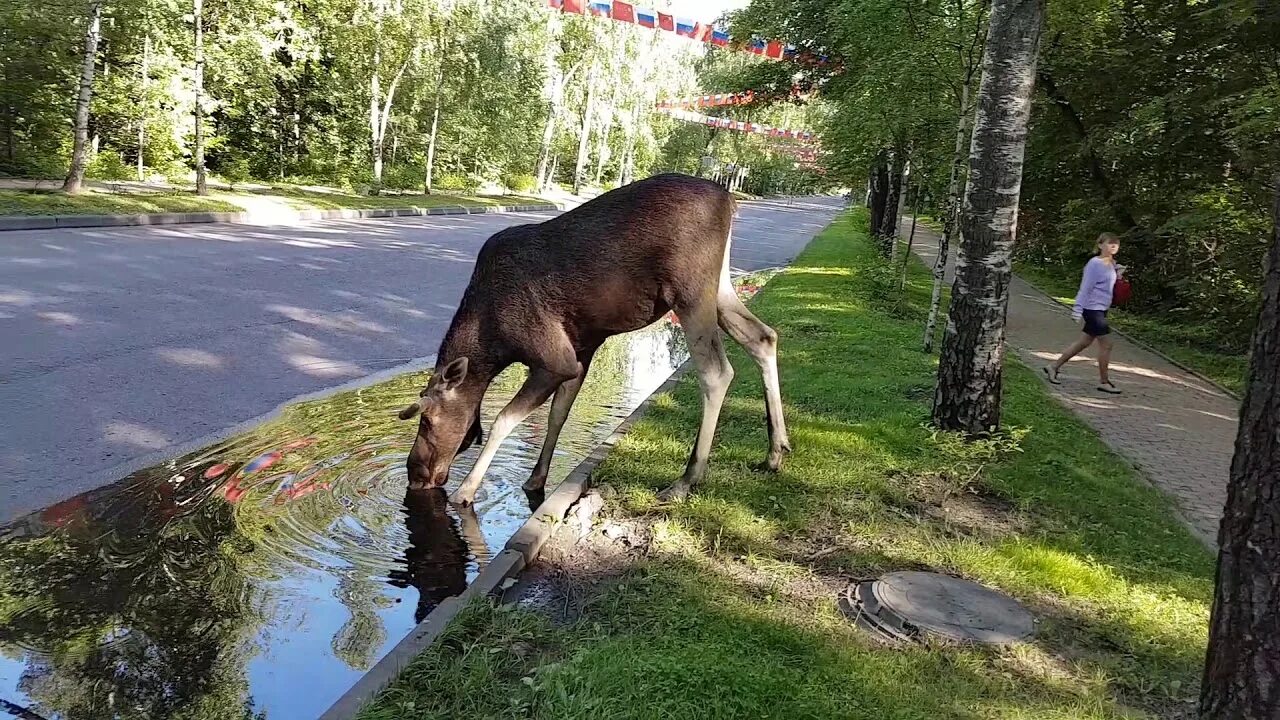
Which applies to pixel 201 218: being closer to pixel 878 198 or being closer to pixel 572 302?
pixel 572 302

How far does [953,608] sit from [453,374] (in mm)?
2975

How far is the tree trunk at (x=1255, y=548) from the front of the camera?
8.50ft

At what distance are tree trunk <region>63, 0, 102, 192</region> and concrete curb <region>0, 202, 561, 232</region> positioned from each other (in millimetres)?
2600

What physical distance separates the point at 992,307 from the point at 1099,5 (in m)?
4.79

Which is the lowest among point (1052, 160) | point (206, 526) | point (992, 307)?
point (206, 526)

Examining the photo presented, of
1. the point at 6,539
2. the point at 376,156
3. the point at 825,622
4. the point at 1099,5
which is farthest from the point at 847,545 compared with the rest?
the point at 376,156

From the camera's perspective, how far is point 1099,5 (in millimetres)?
9266

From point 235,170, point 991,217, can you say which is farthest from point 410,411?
point 235,170

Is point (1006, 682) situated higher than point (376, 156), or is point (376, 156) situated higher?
point (376, 156)

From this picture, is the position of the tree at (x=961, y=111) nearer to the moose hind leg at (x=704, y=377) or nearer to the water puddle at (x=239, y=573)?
the moose hind leg at (x=704, y=377)

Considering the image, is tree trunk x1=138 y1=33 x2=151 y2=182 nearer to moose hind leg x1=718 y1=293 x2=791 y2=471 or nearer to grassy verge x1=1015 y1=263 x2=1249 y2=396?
moose hind leg x1=718 y1=293 x2=791 y2=471

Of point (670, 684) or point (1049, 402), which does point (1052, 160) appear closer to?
point (1049, 402)

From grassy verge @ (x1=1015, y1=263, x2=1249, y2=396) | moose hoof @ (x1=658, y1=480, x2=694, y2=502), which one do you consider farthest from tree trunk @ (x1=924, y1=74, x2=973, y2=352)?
moose hoof @ (x1=658, y1=480, x2=694, y2=502)

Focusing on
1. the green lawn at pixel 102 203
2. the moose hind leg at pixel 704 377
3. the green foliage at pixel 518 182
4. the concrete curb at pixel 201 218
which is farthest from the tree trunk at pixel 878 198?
the green foliage at pixel 518 182
